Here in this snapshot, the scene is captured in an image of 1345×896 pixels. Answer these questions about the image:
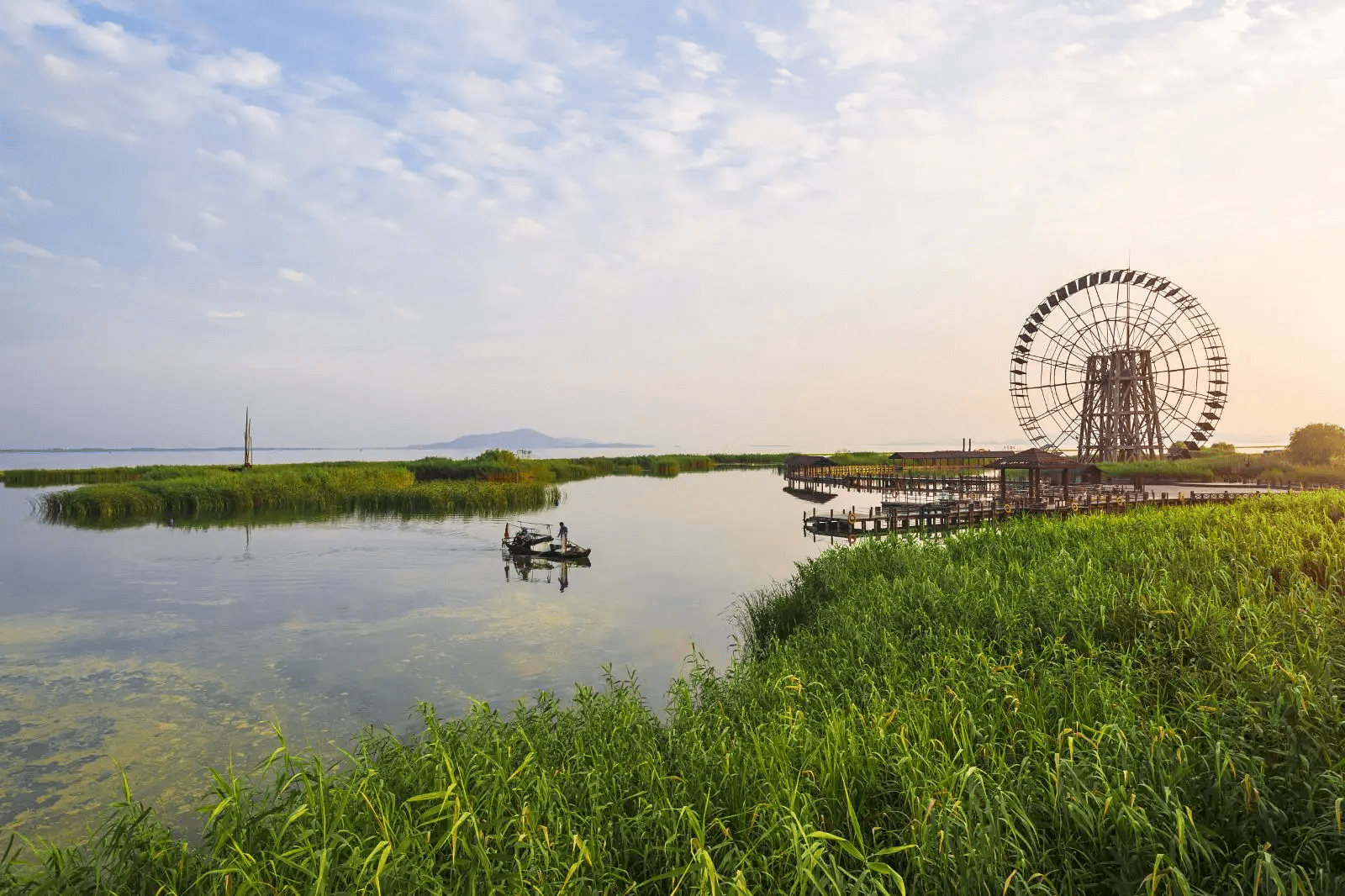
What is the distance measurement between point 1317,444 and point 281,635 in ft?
192

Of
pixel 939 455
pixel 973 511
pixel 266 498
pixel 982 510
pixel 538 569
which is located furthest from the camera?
pixel 939 455

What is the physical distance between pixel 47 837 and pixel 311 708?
3751 millimetres

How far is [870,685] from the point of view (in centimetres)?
776

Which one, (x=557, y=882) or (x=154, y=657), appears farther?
(x=154, y=657)

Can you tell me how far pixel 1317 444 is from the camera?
43.6 m

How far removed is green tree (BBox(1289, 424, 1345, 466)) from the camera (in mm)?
42938

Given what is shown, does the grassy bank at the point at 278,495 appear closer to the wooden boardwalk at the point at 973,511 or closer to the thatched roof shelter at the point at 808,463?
the wooden boardwalk at the point at 973,511

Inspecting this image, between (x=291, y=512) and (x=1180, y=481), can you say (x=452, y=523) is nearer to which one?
(x=291, y=512)

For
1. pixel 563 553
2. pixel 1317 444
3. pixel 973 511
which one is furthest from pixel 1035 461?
pixel 563 553

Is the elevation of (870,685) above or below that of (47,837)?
above

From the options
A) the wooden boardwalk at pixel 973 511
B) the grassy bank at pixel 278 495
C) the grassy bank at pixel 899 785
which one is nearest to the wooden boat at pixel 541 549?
the wooden boardwalk at pixel 973 511

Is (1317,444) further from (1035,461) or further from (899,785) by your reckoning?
(899,785)

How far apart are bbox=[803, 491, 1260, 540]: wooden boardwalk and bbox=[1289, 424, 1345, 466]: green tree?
21782 millimetres

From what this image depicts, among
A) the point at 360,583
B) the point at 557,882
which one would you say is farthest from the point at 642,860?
the point at 360,583
